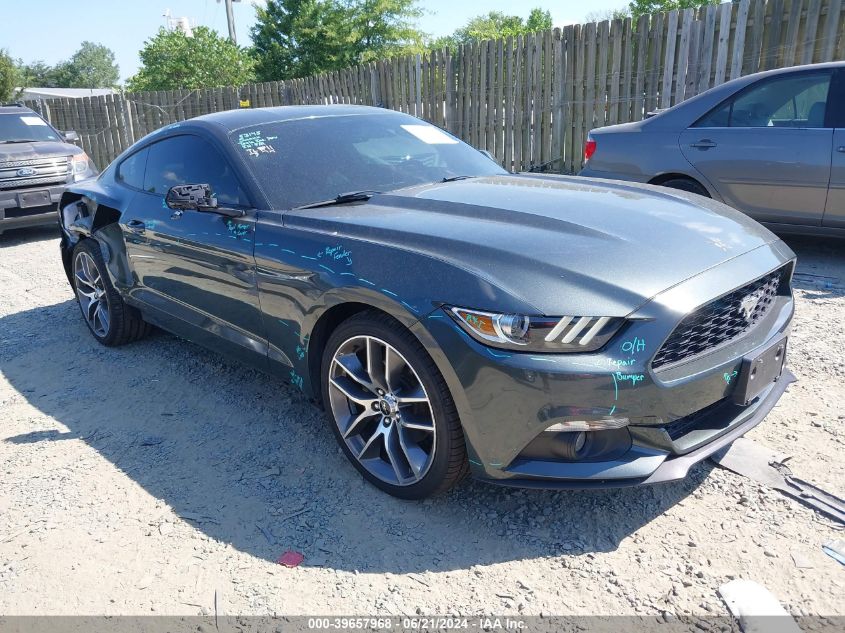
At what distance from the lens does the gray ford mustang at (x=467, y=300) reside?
2.28m

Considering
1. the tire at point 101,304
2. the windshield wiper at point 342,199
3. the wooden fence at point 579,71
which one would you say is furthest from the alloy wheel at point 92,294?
the wooden fence at point 579,71

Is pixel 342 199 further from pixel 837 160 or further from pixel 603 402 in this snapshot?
pixel 837 160

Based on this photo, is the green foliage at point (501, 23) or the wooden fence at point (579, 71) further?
the green foliage at point (501, 23)

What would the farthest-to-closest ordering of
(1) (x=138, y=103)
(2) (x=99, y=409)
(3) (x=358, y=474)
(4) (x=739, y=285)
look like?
(1) (x=138, y=103)
(2) (x=99, y=409)
(3) (x=358, y=474)
(4) (x=739, y=285)

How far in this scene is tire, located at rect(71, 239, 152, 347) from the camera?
475 cm

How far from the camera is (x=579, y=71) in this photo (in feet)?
30.6

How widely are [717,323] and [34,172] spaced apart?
935 centimetres

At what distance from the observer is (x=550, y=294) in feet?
7.53

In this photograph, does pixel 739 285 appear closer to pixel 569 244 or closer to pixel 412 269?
pixel 569 244

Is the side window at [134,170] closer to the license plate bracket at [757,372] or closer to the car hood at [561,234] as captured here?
the car hood at [561,234]

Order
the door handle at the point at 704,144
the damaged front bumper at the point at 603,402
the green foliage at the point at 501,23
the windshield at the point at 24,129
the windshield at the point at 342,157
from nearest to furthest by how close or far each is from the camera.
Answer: the damaged front bumper at the point at 603,402
the windshield at the point at 342,157
the door handle at the point at 704,144
the windshield at the point at 24,129
the green foliage at the point at 501,23

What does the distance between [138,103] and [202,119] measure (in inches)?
560

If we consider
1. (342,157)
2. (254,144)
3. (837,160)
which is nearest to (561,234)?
(342,157)

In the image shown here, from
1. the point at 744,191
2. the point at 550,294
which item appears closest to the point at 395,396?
the point at 550,294
